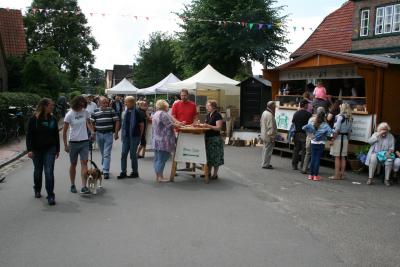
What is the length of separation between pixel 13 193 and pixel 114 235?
11.4 ft

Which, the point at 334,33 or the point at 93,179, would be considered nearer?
the point at 93,179

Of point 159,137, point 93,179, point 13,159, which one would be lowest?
point 13,159

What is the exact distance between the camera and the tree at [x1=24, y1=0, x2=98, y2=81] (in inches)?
2072

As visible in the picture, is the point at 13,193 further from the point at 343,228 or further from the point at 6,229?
the point at 343,228

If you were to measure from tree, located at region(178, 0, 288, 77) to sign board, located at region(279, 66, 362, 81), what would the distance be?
14.1 metres

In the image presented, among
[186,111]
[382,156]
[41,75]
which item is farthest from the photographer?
[41,75]

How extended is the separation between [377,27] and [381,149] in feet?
51.2

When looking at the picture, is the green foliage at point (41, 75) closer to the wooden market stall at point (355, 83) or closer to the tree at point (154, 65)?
the wooden market stall at point (355, 83)

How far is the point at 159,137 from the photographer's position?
394 inches

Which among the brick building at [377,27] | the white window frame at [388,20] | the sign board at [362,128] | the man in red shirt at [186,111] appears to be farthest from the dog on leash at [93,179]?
the white window frame at [388,20]

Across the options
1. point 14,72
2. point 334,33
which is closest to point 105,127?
point 334,33

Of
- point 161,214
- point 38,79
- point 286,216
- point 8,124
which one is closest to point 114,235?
point 161,214

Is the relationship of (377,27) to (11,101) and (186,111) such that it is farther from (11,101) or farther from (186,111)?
(11,101)

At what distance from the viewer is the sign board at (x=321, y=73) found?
45.4ft
